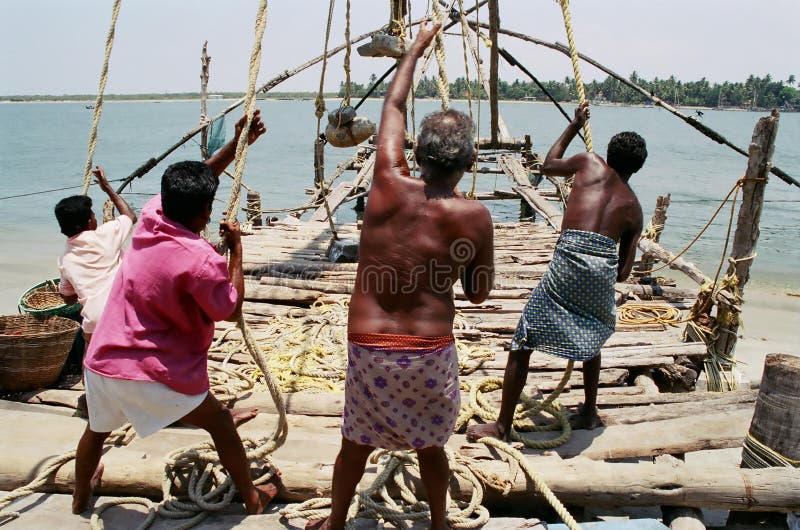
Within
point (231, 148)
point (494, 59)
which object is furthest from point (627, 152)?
point (494, 59)

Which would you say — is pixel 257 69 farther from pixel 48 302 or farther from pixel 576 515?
pixel 48 302

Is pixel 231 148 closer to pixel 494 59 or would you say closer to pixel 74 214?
pixel 74 214

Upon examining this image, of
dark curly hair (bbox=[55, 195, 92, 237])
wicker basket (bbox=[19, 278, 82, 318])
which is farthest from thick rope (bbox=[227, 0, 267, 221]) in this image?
wicker basket (bbox=[19, 278, 82, 318])

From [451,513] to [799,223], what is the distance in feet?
74.2

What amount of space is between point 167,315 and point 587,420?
2.23m

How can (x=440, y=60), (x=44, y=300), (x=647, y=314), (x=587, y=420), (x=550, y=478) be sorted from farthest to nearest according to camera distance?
(x=647, y=314) < (x=44, y=300) < (x=440, y=60) < (x=587, y=420) < (x=550, y=478)

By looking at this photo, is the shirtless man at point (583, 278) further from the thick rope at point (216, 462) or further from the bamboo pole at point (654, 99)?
the bamboo pole at point (654, 99)

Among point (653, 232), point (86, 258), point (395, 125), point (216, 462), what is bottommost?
point (216, 462)

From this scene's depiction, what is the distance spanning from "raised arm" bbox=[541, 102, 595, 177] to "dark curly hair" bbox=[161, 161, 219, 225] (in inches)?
69.8

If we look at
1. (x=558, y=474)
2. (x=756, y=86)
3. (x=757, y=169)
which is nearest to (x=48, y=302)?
(x=558, y=474)

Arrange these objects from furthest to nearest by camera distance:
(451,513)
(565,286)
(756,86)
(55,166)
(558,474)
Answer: (756,86)
(55,166)
(565,286)
(558,474)
(451,513)

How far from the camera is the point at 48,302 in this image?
4219 millimetres

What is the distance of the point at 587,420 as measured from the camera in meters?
3.16

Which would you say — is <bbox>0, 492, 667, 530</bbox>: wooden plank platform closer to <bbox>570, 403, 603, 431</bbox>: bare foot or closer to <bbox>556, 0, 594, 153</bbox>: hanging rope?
<bbox>570, 403, 603, 431</bbox>: bare foot
